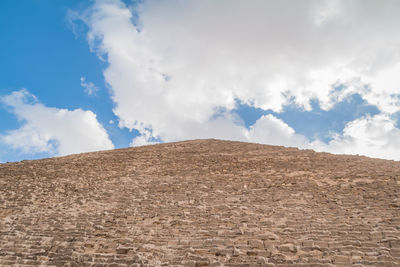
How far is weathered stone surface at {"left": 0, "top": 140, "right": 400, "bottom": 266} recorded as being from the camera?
22.8 feet

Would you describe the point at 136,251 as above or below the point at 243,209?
below

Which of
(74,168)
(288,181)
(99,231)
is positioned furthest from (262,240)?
(74,168)

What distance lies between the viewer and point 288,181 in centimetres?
1057

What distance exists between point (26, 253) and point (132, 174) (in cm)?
497

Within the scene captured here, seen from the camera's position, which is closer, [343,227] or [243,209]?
[343,227]

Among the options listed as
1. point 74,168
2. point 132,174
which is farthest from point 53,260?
point 74,168

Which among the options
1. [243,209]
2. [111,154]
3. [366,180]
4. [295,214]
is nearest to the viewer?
[295,214]

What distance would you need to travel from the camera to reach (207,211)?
902 centimetres

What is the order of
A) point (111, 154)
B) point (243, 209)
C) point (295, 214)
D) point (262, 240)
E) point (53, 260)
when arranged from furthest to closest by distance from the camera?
point (111, 154), point (243, 209), point (295, 214), point (53, 260), point (262, 240)

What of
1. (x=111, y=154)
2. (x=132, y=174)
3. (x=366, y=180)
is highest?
(x=111, y=154)

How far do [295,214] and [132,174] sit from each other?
6914 millimetres

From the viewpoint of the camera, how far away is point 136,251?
7.59 meters

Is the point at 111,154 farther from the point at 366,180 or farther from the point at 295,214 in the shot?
the point at 366,180

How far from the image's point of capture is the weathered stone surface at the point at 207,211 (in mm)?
6945
